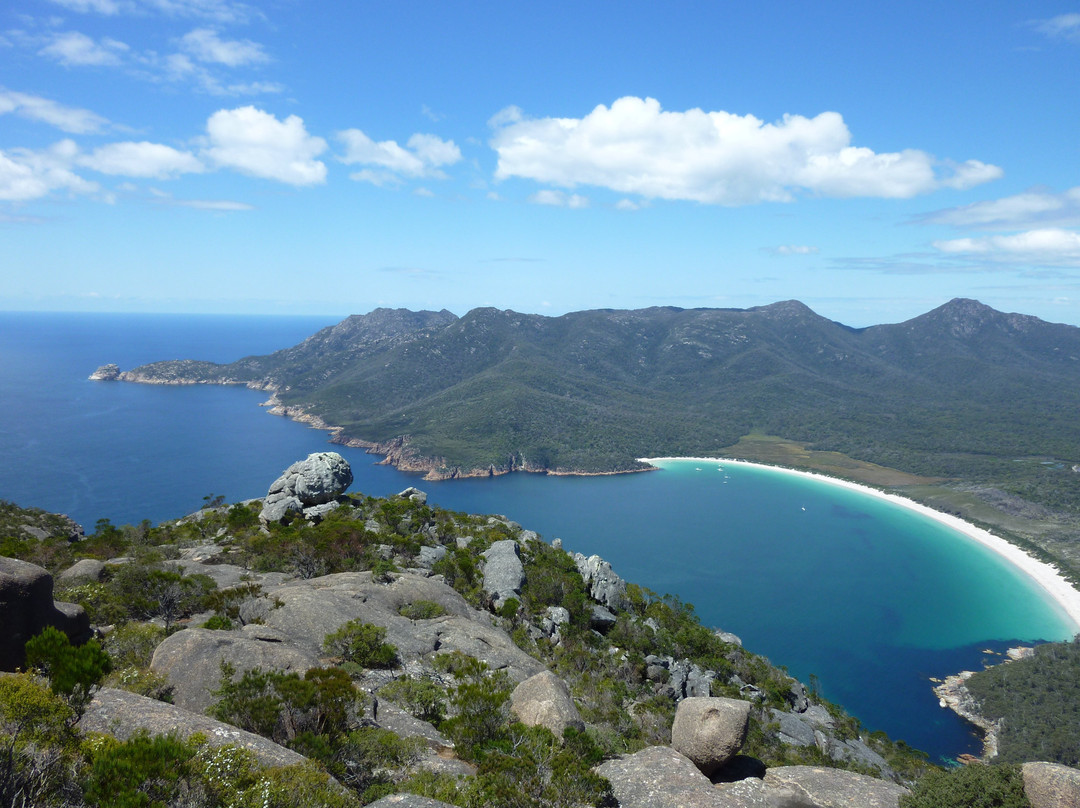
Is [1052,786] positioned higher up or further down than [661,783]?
higher up

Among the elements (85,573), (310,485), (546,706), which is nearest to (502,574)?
(310,485)

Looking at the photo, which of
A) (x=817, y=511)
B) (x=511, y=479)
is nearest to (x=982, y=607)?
(x=817, y=511)

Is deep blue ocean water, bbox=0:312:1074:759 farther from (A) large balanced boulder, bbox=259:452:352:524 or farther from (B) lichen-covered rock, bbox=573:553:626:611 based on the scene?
(A) large balanced boulder, bbox=259:452:352:524

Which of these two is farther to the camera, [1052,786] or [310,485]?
[310,485]

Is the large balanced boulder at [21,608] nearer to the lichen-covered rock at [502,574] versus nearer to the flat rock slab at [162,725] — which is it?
the flat rock slab at [162,725]

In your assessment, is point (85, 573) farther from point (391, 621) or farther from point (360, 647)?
point (360, 647)

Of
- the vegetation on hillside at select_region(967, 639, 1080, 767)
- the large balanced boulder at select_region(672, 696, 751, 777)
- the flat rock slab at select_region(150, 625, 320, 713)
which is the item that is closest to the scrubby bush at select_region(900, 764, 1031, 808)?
the large balanced boulder at select_region(672, 696, 751, 777)
